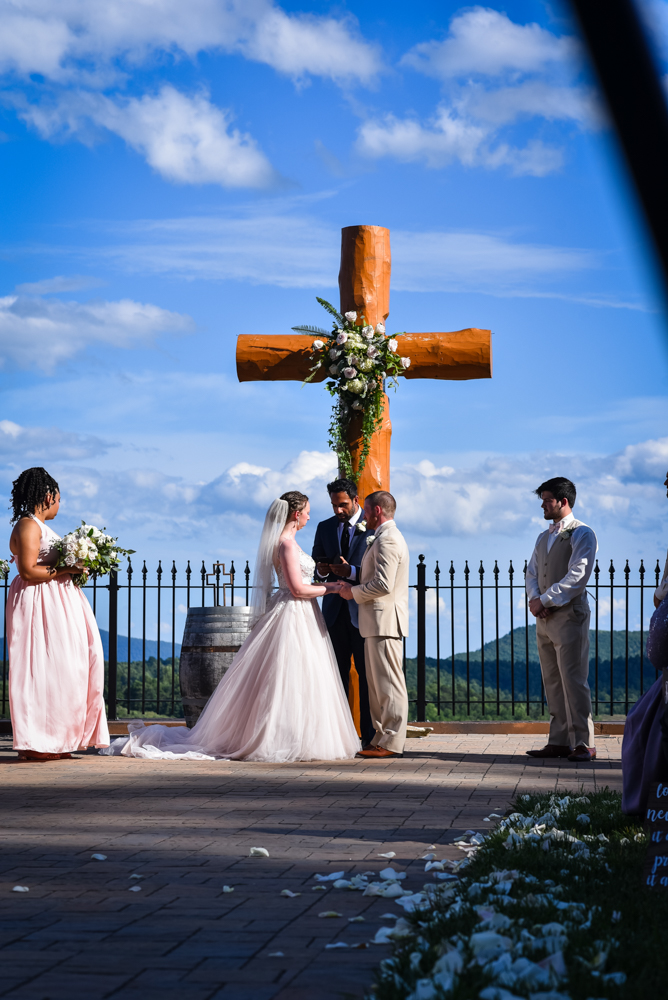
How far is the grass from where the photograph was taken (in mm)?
2579

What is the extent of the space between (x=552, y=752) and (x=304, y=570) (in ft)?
8.51

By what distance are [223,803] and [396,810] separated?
108cm

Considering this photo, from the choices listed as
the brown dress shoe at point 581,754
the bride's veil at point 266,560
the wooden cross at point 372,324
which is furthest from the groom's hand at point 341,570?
the brown dress shoe at point 581,754

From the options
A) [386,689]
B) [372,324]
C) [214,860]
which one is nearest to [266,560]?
[386,689]

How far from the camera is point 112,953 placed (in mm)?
3160

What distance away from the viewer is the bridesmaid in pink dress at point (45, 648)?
27.7ft

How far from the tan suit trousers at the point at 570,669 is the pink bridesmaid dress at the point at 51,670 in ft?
12.3

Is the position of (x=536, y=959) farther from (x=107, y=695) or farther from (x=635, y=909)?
(x=107, y=695)

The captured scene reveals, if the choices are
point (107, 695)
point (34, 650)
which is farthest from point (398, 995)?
point (107, 695)

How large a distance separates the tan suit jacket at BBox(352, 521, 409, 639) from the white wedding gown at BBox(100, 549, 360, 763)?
0.51m

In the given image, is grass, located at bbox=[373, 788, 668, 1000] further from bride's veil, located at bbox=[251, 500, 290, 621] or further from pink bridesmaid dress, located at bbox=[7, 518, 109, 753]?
pink bridesmaid dress, located at bbox=[7, 518, 109, 753]

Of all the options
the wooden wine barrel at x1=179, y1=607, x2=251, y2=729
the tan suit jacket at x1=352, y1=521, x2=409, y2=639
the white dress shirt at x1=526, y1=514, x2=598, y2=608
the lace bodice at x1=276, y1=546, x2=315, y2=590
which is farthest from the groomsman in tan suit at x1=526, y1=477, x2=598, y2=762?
the wooden wine barrel at x1=179, y1=607, x2=251, y2=729

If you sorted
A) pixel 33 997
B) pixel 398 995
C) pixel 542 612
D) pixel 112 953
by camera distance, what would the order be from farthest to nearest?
1. pixel 542 612
2. pixel 112 953
3. pixel 33 997
4. pixel 398 995

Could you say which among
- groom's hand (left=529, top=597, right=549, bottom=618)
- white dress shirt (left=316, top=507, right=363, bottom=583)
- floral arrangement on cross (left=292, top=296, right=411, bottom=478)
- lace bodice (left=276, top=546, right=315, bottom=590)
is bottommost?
groom's hand (left=529, top=597, right=549, bottom=618)
